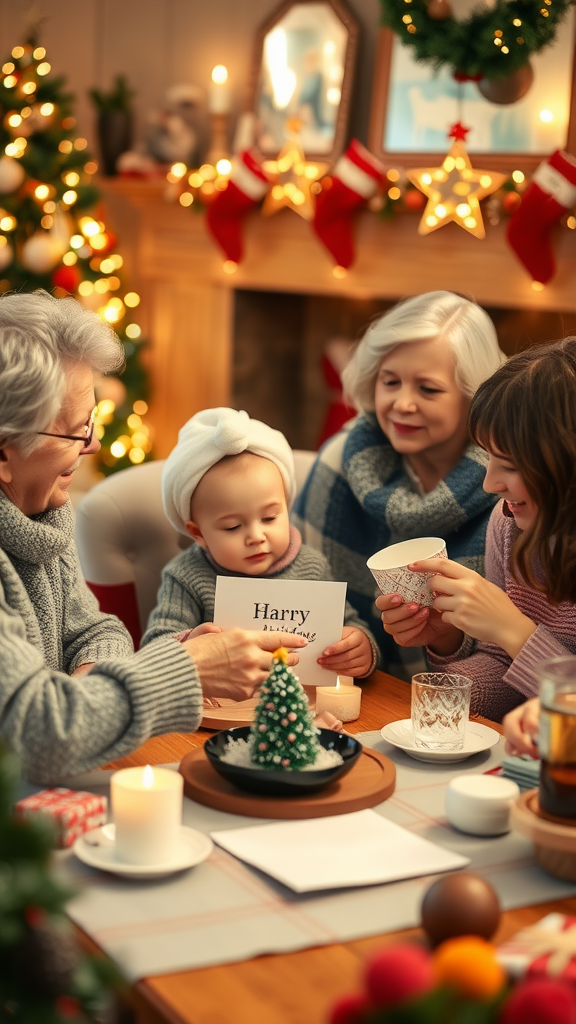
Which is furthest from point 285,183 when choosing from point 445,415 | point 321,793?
point 321,793

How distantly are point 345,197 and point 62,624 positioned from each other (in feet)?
9.65

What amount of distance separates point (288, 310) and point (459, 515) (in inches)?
137

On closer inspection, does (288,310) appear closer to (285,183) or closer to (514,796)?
(285,183)

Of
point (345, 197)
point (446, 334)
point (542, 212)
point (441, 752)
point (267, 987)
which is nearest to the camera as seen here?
point (267, 987)

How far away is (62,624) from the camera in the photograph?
1787 millimetres

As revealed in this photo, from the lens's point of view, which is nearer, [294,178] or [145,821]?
[145,821]

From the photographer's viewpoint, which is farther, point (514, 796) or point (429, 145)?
point (429, 145)

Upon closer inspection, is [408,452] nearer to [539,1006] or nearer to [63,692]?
[63,692]

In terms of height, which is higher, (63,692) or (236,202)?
(236,202)

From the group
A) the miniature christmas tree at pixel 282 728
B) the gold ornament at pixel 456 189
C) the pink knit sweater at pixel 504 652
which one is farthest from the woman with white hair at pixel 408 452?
the gold ornament at pixel 456 189

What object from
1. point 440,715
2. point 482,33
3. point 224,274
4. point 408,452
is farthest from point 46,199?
point 440,715

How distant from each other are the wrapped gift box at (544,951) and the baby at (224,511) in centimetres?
85

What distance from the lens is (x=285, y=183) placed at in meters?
4.56

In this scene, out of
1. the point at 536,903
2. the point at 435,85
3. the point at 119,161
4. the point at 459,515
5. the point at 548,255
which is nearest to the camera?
the point at 536,903
